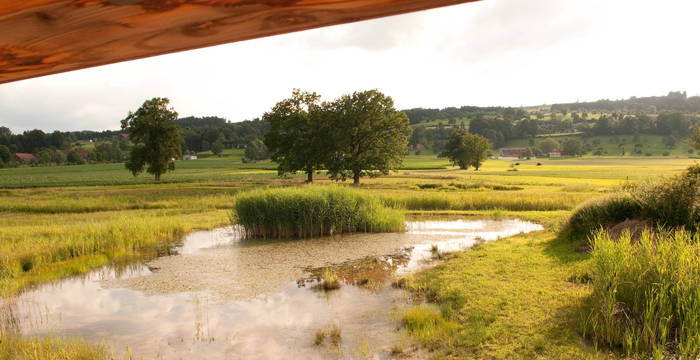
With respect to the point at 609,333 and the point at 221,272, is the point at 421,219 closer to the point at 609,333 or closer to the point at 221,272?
the point at 221,272

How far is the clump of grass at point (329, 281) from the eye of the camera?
9.43 m

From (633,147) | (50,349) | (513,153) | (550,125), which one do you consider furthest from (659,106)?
(50,349)

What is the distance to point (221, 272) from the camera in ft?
36.3

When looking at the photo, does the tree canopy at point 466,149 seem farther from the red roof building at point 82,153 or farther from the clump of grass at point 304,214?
the red roof building at point 82,153

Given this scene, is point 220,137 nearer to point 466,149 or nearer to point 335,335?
point 466,149

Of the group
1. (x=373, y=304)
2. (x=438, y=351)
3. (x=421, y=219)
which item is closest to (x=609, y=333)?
(x=438, y=351)

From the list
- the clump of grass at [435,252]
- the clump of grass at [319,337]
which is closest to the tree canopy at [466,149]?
the clump of grass at [435,252]

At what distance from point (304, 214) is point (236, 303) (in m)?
7.05

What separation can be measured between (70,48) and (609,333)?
268 inches

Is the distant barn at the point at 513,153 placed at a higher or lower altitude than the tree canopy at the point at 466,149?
lower

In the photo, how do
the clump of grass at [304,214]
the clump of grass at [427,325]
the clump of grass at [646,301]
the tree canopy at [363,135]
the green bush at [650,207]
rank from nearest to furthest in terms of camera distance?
the clump of grass at [646,301], the clump of grass at [427,325], the green bush at [650,207], the clump of grass at [304,214], the tree canopy at [363,135]

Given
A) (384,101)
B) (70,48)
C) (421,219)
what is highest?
(384,101)

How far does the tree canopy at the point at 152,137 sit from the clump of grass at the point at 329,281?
43520 millimetres

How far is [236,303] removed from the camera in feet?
28.3
